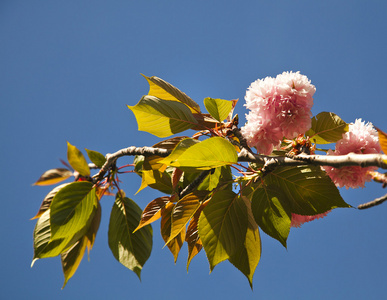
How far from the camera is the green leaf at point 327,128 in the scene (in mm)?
598

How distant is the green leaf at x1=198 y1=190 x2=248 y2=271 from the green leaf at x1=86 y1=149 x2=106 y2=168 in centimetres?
33

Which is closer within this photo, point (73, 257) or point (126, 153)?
point (126, 153)

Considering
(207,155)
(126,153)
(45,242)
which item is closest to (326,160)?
(207,155)

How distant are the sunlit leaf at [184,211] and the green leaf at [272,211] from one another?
0.10 meters

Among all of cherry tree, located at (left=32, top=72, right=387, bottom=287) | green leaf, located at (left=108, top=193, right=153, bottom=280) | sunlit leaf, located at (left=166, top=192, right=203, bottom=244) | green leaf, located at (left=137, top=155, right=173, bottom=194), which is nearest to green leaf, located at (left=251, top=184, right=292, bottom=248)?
cherry tree, located at (left=32, top=72, right=387, bottom=287)

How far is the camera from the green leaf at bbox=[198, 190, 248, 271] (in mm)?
532

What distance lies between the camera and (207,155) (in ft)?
1.65

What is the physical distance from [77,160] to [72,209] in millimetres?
111

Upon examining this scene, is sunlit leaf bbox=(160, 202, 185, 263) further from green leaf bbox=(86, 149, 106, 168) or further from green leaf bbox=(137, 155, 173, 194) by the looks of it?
green leaf bbox=(86, 149, 106, 168)

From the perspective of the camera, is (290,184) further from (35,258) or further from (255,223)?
(35,258)

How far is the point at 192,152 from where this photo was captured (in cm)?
48

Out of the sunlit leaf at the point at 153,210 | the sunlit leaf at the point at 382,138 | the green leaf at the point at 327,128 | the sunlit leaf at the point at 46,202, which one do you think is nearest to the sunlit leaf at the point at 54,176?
the sunlit leaf at the point at 46,202

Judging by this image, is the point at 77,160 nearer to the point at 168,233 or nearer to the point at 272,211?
the point at 168,233

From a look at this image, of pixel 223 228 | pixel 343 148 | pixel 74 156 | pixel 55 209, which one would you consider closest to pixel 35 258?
pixel 55 209
